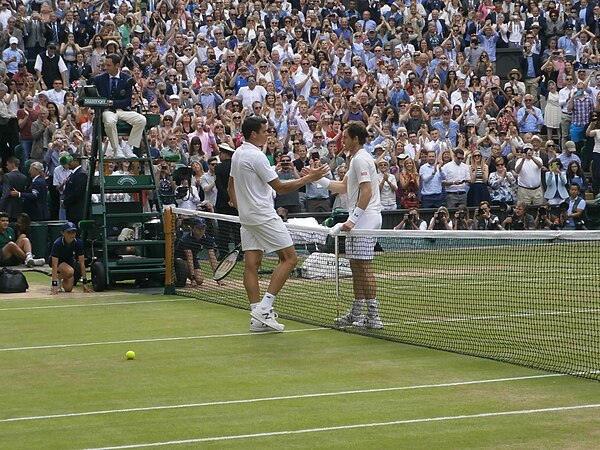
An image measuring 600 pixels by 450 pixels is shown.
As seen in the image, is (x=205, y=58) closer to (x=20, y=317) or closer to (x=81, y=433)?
(x=20, y=317)

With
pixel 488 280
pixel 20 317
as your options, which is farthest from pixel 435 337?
pixel 20 317

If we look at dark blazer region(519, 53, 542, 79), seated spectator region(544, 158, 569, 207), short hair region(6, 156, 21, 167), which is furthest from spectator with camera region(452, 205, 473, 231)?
short hair region(6, 156, 21, 167)

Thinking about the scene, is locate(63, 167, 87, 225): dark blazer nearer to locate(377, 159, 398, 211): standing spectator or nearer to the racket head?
the racket head

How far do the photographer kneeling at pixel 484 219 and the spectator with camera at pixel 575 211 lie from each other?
1.85 m

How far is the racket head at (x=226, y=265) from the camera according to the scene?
53.7ft

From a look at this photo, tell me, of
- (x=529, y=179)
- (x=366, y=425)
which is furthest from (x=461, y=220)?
(x=366, y=425)

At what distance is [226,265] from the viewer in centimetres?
1667

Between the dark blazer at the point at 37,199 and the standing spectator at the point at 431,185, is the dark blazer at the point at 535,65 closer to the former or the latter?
the standing spectator at the point at 431,185

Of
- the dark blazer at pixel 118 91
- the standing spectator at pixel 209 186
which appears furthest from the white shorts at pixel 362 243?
the standing spectator at pixel 209 186

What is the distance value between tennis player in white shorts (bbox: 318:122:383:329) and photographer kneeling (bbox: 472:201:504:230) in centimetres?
1222

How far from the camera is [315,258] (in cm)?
1784

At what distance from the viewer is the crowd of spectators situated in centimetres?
2523

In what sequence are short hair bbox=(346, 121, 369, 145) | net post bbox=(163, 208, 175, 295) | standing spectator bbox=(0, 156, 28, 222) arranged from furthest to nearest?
standing spectator bbox=(0, 156, 28, 222) → net post bbox=(163, 208, 175, 295) → short hair bbox=(346, 121, 369, 145)

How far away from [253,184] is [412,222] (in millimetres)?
11735
